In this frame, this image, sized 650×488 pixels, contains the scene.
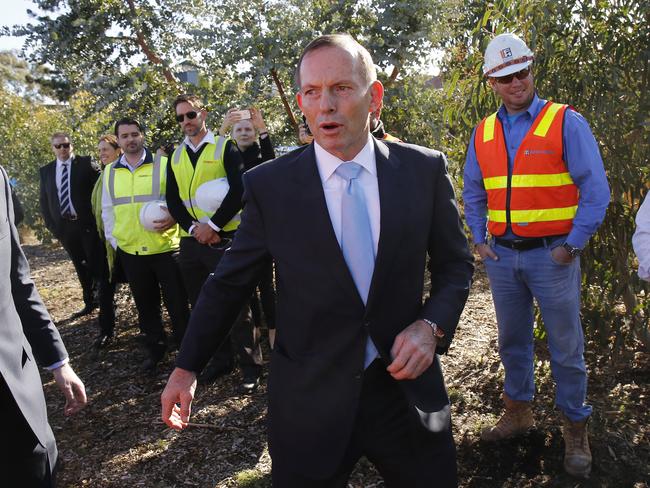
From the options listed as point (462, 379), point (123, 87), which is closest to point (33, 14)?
point (123, 87)

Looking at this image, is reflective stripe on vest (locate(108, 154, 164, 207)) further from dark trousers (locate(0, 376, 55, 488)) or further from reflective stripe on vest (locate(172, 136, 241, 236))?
dark trousers (locate(0, 376, 55, 488))

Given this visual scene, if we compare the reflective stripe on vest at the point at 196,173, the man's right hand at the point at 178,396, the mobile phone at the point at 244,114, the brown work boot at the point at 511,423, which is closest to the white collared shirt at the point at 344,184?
the man's right hand at the point at 178,396

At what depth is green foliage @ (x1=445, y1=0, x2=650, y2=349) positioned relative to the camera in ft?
12.0

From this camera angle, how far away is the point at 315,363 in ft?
6.33

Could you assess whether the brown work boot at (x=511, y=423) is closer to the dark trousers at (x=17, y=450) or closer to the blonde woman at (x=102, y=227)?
the dark trousers at (x=17, y=450)

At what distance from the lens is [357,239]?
6.23 ft

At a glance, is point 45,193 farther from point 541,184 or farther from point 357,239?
point 357,239

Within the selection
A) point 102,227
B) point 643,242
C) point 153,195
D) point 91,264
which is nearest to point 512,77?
point 643,242

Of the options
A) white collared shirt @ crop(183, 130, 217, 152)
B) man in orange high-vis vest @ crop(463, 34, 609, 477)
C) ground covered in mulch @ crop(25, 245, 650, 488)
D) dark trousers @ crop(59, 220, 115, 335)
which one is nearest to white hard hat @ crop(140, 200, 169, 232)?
white collared shirt @ crop(183, 130, 217, 152)

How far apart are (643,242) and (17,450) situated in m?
2.31

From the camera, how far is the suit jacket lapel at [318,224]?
1.85 meters

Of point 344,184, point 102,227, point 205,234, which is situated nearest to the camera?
point 344,184

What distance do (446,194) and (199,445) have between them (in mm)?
2798

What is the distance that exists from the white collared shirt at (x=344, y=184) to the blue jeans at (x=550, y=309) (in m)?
1.65
